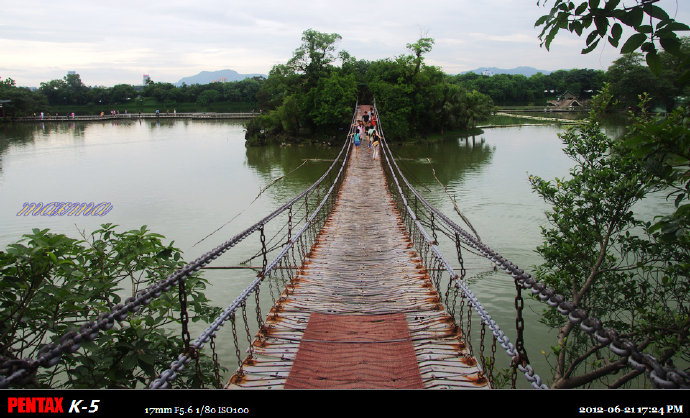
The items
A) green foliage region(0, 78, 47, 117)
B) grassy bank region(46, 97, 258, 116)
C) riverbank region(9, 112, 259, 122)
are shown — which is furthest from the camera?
grassy bank region(46, 97, 258, 116)

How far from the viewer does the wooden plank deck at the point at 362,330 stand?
2.26m

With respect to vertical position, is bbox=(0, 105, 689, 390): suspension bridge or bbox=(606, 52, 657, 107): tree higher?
bbox=(606, 52, 657, 107): tree

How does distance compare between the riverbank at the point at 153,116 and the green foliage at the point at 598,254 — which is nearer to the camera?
the green foliage at the point at 598,254

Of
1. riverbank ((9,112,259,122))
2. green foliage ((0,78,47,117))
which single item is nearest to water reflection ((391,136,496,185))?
riverbank ((9,112,259,122))

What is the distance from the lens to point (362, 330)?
2.88 m

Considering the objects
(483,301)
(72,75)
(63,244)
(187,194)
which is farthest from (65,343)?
(72,75)

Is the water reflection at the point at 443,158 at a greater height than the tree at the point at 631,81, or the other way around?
the tree at the point at 631,81

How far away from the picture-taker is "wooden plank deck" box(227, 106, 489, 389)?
7.43ft

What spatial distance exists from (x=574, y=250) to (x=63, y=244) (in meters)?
4.52

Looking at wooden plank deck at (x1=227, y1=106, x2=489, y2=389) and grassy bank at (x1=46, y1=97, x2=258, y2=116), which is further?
grassy bank at (x1=46, y1=97, x2=258, y2=116)

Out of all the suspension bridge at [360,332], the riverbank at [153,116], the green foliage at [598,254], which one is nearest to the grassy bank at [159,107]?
the riverbank at [153,116]

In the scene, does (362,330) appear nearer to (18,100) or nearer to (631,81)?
(631,81)

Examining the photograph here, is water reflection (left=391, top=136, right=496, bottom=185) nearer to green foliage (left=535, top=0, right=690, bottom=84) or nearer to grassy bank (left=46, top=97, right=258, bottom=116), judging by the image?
green foliage (left=535, top=0, right=690, bottom=84)

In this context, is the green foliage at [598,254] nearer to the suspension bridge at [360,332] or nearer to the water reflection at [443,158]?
the suspension bridge at [360,332]
